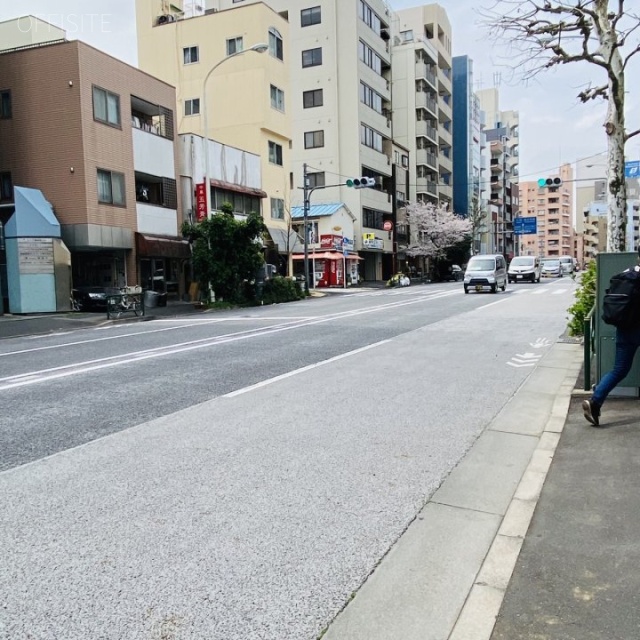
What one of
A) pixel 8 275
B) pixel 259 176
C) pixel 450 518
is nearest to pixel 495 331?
pixel 450 518

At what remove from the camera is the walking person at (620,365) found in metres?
5.47

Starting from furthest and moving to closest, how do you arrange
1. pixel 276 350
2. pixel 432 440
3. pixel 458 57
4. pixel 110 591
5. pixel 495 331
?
pixel 458 57, pixel 495 331, pixel 276 350, pixel 432 440, pixel 110 591

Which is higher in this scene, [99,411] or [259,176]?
[259,176]

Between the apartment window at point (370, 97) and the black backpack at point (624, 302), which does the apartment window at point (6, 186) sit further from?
the apartment window at point (370, 97)

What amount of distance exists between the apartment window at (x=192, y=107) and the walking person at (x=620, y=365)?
38502 mm

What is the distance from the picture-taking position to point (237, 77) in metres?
38.1

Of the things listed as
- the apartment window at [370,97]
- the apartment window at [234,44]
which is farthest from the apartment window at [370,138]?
the apartment window at [234,44]

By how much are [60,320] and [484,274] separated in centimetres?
1984

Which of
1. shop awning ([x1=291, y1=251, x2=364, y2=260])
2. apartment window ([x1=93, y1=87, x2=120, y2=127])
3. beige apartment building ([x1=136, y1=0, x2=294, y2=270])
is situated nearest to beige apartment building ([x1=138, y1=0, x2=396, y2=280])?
shop awning ([x1=291, y1=251, x2=364, y2=260])

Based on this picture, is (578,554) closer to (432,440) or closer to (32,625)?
(432,440)

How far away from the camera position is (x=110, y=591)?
2.87m

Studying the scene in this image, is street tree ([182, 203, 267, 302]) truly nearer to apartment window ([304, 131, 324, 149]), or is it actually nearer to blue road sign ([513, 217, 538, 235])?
Result: apartment window ([304, 131, 324, 149])

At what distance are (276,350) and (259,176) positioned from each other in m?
26.0

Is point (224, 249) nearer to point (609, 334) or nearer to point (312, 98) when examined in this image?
point (609, 334)
